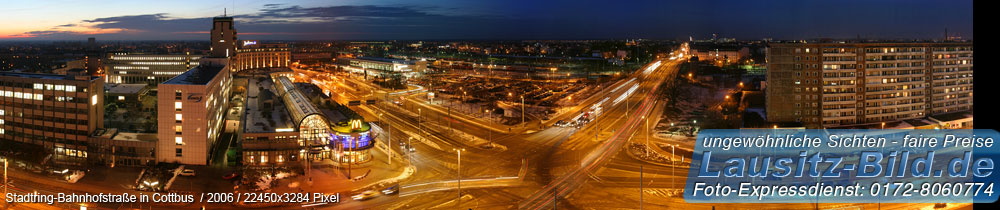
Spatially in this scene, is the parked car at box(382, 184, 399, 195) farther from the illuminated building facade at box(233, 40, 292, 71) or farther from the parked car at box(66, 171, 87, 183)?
the illuminated building facade at box(233, 40, 292, 71)

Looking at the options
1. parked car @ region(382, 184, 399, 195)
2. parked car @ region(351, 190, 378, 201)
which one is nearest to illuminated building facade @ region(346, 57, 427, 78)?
parked car @ region(382, 184, 399, 195)

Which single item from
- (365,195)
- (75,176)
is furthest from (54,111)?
(365,195)

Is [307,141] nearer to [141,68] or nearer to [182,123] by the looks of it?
[182,123]

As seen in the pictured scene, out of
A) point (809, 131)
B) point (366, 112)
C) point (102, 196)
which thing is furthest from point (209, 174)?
point (809, 131)

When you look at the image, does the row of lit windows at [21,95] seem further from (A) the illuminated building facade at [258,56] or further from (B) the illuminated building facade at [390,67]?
(A) the illuminated building facade at [258,56]

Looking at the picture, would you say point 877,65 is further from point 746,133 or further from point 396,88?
point 396,88
